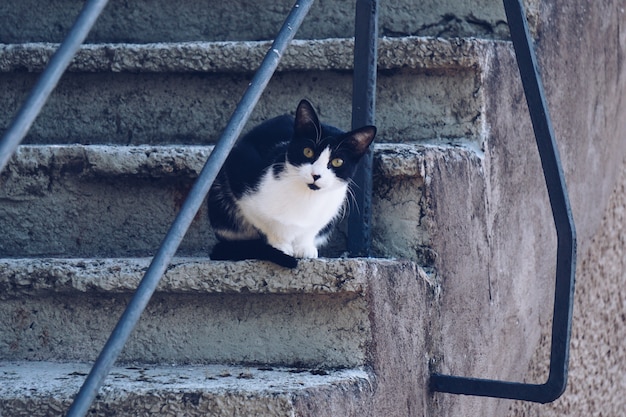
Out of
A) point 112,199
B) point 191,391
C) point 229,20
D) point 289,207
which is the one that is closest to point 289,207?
point 289,207

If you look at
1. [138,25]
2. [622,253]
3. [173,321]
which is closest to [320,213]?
[173,321]

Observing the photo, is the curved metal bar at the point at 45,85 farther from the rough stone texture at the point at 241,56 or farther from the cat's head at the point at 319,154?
the rough stone texture at the point at 241,56

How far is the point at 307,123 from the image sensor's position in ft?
7.11

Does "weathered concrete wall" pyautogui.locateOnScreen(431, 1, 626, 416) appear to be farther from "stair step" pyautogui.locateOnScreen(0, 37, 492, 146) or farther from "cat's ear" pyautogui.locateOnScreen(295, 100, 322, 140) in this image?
"cat's ear" pyautogui.locateOnScreen(295, 100, 322, 140)

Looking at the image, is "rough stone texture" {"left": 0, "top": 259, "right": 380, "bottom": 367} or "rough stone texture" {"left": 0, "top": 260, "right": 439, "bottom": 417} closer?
"rough stone texture" {"left": 0, "top": 260, "right": 439, "bottom": 417}

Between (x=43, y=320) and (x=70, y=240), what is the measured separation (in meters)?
0.33

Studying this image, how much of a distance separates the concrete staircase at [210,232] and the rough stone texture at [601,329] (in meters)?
0.58

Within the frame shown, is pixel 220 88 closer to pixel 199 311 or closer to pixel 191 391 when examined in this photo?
pixel 199 311

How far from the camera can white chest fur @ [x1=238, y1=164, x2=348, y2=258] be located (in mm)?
2211

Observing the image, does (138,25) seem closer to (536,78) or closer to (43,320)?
(43,320)

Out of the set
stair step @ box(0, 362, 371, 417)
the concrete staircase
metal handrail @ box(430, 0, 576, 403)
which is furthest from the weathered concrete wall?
stair step @ box(0, 362, 371, 417)

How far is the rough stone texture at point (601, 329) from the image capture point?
124 inches

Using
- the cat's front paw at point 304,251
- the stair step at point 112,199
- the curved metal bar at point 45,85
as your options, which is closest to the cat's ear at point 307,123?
the stair step at point 112,199

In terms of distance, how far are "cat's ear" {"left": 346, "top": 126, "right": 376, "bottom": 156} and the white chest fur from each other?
11 centimetres
